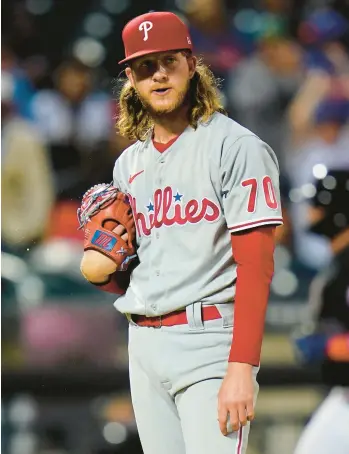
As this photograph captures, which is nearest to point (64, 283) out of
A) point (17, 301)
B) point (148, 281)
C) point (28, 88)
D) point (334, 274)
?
point (17, 301)

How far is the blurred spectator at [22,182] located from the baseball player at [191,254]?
1.35 metres

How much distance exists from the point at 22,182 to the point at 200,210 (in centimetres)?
154

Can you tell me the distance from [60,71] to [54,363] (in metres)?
0.96

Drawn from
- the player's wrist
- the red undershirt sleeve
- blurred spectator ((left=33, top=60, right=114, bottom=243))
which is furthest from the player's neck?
blurred spectator ((left=33, top=60, right=114, bottom=243))

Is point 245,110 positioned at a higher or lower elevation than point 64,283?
higher

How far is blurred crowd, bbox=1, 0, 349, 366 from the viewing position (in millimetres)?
2668

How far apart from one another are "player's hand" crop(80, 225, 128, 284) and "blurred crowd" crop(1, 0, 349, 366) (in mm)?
1208

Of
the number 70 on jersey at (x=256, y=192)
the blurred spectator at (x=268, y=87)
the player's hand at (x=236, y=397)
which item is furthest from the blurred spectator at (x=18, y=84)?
the player's hand at (x=236, y=397)

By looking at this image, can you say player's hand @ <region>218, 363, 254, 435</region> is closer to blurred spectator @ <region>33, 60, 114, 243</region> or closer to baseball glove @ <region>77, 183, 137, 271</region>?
baseball glove @ <region>77, 183, 137, 271</region>

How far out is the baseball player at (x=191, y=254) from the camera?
3.99 feet

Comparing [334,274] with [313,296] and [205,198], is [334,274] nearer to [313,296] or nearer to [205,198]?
[313,296]

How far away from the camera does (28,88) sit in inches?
110

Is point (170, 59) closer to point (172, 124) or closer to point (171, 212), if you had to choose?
point (172, 124)

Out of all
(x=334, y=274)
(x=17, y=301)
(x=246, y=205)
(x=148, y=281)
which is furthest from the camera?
(x=17, y=301)
